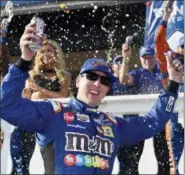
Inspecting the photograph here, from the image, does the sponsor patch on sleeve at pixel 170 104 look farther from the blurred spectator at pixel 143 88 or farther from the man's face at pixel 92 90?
the blurred spectator at pixel 143 88

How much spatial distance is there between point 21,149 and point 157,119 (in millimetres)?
1796

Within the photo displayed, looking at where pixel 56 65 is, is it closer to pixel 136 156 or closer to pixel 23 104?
pixel 136 156

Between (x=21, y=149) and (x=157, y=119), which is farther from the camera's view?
(x=21, y=149)

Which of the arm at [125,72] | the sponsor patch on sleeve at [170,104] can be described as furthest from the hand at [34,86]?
the sponsor patch on sleeve at [170,104]

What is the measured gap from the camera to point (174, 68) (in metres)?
4.80

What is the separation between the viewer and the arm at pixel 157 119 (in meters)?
4.80

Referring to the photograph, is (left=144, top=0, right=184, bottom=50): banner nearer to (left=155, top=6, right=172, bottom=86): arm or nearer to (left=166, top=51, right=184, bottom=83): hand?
(left=155, top=6, right=172, bottom=86): arm

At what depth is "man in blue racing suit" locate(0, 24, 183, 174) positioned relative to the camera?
4.29m

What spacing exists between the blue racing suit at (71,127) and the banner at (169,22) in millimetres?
2918

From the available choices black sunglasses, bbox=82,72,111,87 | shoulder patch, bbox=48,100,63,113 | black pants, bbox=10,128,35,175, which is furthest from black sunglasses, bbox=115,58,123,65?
shoulder patch, bbox=48,100,63,113

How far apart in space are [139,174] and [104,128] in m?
1.35

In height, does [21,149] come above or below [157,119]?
above

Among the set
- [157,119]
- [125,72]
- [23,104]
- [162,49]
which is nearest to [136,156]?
[125,72]

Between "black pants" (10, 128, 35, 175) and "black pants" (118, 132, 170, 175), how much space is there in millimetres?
840
